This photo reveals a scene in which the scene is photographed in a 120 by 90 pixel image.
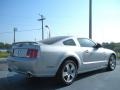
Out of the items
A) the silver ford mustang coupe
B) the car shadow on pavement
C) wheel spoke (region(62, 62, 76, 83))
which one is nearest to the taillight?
the silver ford mustang coupe

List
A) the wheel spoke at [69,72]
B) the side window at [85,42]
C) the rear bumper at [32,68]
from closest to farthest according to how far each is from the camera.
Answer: the rear bumper at [32,68] → the wheel spoke at [69,72] → the side window at [85,42]

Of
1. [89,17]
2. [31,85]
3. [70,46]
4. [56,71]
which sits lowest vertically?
[31,85]

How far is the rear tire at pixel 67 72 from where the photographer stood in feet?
21.8

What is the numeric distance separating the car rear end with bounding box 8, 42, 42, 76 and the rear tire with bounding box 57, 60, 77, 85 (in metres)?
0.80

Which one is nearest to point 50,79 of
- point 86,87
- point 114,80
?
point 86,87

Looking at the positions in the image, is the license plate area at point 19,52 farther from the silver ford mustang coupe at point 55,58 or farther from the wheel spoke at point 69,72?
the wheel spoke at point 69,72

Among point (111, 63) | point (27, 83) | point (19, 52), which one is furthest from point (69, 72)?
point (111, 63)

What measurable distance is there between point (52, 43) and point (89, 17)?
38.0 ft

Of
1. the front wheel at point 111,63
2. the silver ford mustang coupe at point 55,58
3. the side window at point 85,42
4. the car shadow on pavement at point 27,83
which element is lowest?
the car shadow on pavement at point 27,83

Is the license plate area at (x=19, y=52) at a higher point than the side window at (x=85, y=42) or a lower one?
lower

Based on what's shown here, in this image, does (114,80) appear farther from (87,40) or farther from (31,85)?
(31,85)

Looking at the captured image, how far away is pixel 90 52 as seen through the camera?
791 centimetres

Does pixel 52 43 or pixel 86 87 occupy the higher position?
pixel 52 43

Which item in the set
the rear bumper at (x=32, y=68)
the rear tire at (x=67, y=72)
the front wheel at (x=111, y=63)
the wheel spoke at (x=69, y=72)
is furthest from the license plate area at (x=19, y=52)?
the front wheel at (x=111, y=63)
